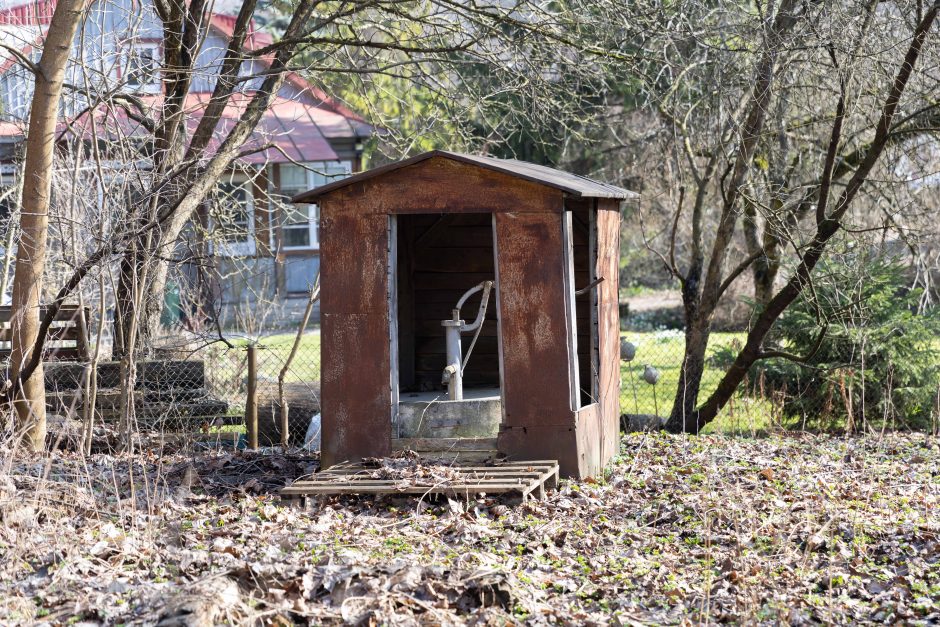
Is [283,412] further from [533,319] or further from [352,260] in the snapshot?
[533,319]

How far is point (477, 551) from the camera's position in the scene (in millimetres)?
5477

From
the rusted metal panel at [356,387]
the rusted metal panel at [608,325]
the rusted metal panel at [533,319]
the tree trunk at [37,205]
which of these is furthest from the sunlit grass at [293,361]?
the rusted metal panel at [533,319]

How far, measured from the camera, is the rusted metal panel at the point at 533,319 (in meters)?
7.33

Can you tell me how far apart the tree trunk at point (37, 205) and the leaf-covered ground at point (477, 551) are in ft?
1.83

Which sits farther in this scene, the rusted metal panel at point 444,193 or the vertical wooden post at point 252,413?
the vertical wooden post at point 252,413

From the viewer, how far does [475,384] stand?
32.7 ft

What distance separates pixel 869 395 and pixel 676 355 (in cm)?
604

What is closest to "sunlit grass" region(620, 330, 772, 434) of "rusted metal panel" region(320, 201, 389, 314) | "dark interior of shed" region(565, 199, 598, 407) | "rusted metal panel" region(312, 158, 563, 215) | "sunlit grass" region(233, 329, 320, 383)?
"dark interior of shed" region(565, 199, 598, 407)

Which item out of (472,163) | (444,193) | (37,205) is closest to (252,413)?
(37,205)

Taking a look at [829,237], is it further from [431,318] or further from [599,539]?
[599,539]

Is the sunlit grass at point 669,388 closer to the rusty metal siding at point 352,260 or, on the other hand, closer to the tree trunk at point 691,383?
the tree trunk at point 691,383

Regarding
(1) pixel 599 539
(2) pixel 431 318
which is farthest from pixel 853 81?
(1) pixel 599 539

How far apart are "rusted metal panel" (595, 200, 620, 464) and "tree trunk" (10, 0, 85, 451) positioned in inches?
168

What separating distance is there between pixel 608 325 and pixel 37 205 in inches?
183
